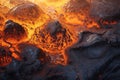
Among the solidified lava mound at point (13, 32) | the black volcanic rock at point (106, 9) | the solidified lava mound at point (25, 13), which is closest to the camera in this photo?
the solidified lava mound at point (13, 32)

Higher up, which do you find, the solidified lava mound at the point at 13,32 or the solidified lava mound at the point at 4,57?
the solidified lava mound at the point at 13,32

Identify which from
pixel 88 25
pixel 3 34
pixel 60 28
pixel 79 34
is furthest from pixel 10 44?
pixel 88 25

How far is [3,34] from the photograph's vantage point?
5422 mm

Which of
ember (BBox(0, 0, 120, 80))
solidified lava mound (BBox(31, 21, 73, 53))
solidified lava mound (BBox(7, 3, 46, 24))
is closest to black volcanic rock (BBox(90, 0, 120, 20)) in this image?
ember (BBox(0, 0, 120, 80))

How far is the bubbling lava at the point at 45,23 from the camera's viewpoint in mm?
5383

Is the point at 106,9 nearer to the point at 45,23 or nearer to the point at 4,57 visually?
the point at 45,23

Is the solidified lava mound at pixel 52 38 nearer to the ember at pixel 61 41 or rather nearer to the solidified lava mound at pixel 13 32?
the ember at pixel 61 41

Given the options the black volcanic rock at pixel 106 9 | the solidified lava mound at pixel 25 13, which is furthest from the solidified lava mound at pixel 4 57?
the black volcanic rock at pixel 106 9

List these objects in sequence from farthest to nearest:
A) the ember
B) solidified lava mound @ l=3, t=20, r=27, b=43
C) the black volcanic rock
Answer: the black volcanic rock → solidified lava mound @ l=3, t=20, r=27, b=43 → the ember

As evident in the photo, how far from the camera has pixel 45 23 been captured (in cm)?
574

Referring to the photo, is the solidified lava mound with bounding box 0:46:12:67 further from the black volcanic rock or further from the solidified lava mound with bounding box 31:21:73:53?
the black volcanic rock

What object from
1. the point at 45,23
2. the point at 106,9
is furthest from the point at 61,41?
the point at 106,9

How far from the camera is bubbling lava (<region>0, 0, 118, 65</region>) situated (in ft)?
17.7

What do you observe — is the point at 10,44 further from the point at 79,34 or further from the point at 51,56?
the point at 79,34
